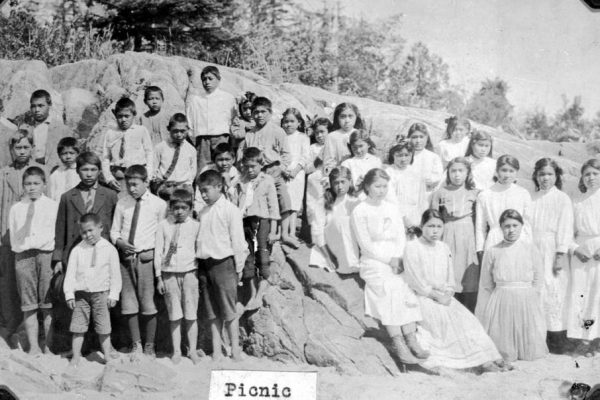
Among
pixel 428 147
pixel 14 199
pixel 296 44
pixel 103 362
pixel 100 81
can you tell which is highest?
pixel 296 44

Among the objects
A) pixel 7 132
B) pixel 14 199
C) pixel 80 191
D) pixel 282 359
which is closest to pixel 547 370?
pixel 282 359

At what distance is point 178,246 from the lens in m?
4.54

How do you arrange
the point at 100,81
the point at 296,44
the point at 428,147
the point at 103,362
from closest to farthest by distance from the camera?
the point at 103,362
the point at 428,147
the point at 100,81
the point at 296,44

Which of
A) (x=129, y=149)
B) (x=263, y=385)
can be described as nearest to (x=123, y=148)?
(x=129, y=149)

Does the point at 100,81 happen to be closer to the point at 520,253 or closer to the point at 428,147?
the point at 428,147

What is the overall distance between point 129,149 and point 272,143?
1113mm

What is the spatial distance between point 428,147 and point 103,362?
3.07m

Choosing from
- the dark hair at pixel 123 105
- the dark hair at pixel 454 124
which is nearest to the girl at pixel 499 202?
the dark hair at pixel 454 124

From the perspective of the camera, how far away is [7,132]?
5324 mm

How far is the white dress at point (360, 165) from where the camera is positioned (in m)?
5.07

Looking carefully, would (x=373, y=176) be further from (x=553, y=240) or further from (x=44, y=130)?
(x=44, y=130)

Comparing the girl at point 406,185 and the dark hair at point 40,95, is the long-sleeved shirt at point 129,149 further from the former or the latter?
the girl at point 406,185

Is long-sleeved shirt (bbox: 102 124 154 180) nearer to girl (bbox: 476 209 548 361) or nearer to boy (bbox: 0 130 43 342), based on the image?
boy (bbox: 0 130 43 342)

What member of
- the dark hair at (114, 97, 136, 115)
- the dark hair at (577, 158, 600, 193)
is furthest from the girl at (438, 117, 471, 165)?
the dark hair at (114, 97, 136, 115)
